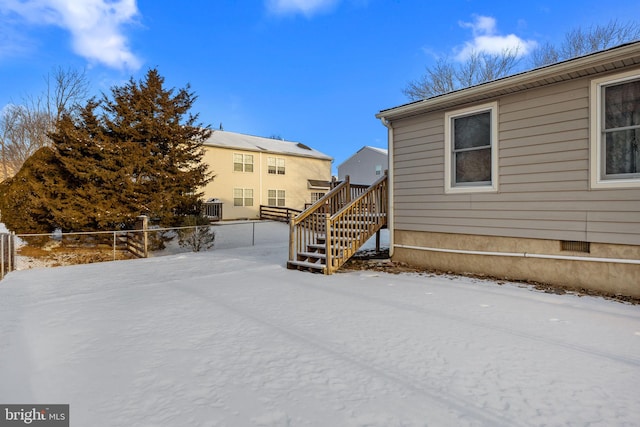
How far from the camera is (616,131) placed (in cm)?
478

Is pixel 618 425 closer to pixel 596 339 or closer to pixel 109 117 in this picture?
pixel 596 339

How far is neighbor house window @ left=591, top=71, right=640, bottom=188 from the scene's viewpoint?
464 cm

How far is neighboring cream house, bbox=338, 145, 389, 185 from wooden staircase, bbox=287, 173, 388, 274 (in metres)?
24.2

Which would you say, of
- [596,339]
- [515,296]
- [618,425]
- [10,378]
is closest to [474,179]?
[515,296]

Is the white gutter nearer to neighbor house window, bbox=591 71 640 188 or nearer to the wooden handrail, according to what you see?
the wooden handrail

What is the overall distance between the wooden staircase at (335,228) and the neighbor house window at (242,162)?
47.1 ft

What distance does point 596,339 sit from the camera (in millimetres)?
3299

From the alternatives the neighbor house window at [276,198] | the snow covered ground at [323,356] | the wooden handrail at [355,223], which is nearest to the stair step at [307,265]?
the wooden handrail at [355,223]

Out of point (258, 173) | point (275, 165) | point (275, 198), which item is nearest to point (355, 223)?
point (258, 173)

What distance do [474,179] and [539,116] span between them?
1399 mm

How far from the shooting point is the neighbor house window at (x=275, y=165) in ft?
74.7

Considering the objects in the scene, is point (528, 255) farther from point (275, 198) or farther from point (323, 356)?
point (275, 198)

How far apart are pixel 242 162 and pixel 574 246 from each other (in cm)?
1871

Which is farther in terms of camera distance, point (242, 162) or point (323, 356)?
point (242, 162)
